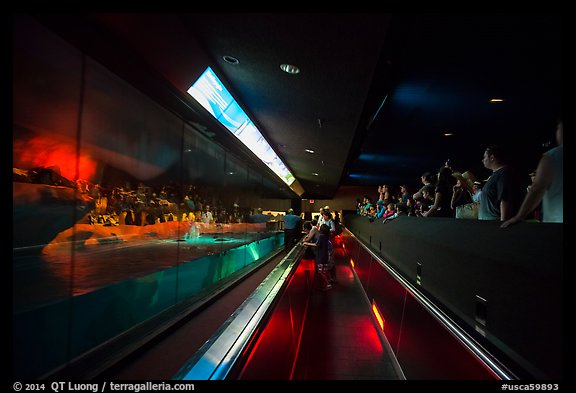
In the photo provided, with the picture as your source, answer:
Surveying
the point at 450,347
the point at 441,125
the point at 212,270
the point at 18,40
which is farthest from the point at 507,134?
the point at 18,40

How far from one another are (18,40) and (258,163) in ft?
19.3

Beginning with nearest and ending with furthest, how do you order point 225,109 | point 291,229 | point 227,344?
point 227,344 < point 225,109 < point 291,229

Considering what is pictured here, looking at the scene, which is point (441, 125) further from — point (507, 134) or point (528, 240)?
point (528, 240)

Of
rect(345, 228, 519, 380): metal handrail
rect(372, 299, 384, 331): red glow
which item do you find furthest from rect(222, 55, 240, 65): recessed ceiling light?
rect(372, 299, 384, 331): red glow

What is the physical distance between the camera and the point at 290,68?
11.1 ft

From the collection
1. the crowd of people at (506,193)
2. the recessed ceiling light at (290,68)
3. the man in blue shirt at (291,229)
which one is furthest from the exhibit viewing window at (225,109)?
the man in blue shirt at (291,229)

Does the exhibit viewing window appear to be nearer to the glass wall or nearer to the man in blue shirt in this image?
the glass wall

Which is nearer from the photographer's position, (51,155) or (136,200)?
(51,155)

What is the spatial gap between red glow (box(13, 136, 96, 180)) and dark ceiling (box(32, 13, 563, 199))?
1.16 meters

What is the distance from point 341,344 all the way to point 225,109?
4.04 metres

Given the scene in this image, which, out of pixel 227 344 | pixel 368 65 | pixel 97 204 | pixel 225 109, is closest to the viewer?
pixel 227 344

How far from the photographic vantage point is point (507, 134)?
6535 mm

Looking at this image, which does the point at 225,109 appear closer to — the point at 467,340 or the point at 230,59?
the point at 230,59

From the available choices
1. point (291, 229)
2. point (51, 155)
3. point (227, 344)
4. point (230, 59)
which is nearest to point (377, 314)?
point (227, 344)
